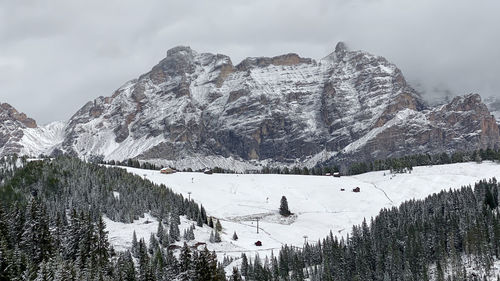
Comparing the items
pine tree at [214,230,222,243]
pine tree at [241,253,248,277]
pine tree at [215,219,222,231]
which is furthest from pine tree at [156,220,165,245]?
pine tree at [215,219,222,231]

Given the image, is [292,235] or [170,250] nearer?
[170,250]

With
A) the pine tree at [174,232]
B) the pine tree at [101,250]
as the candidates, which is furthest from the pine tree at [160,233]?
the pine tree at [101,250]

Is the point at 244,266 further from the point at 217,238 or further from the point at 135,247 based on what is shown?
the point at 135,247

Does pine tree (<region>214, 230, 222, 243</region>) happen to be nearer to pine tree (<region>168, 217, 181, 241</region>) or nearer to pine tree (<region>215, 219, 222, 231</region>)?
pine tree (<region>215, 219, 222, 231</region>)

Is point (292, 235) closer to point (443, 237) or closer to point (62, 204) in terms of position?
point (443, 237)

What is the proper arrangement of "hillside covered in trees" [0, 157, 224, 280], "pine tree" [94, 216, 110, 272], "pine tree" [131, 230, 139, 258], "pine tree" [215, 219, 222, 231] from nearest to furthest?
"hillside covered in trees" [0, 157, 224, 280], "pine tree" [94, 216, 110, 272], "pine tree" [131, 230, 139, 258], "pine tree" [215, 219, 222, 231]

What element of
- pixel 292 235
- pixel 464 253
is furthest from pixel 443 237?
pixel 292 235

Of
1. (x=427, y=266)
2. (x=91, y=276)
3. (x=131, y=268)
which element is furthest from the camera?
(x=427, y=266)

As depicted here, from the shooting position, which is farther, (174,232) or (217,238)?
(217,238)

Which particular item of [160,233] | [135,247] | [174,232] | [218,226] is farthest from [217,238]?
[135,247]

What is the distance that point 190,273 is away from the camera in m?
101

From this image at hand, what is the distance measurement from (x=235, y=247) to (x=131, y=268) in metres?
58.9

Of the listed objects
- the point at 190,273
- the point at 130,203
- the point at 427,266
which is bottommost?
the point at 427,266

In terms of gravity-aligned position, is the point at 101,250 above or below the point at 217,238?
above
